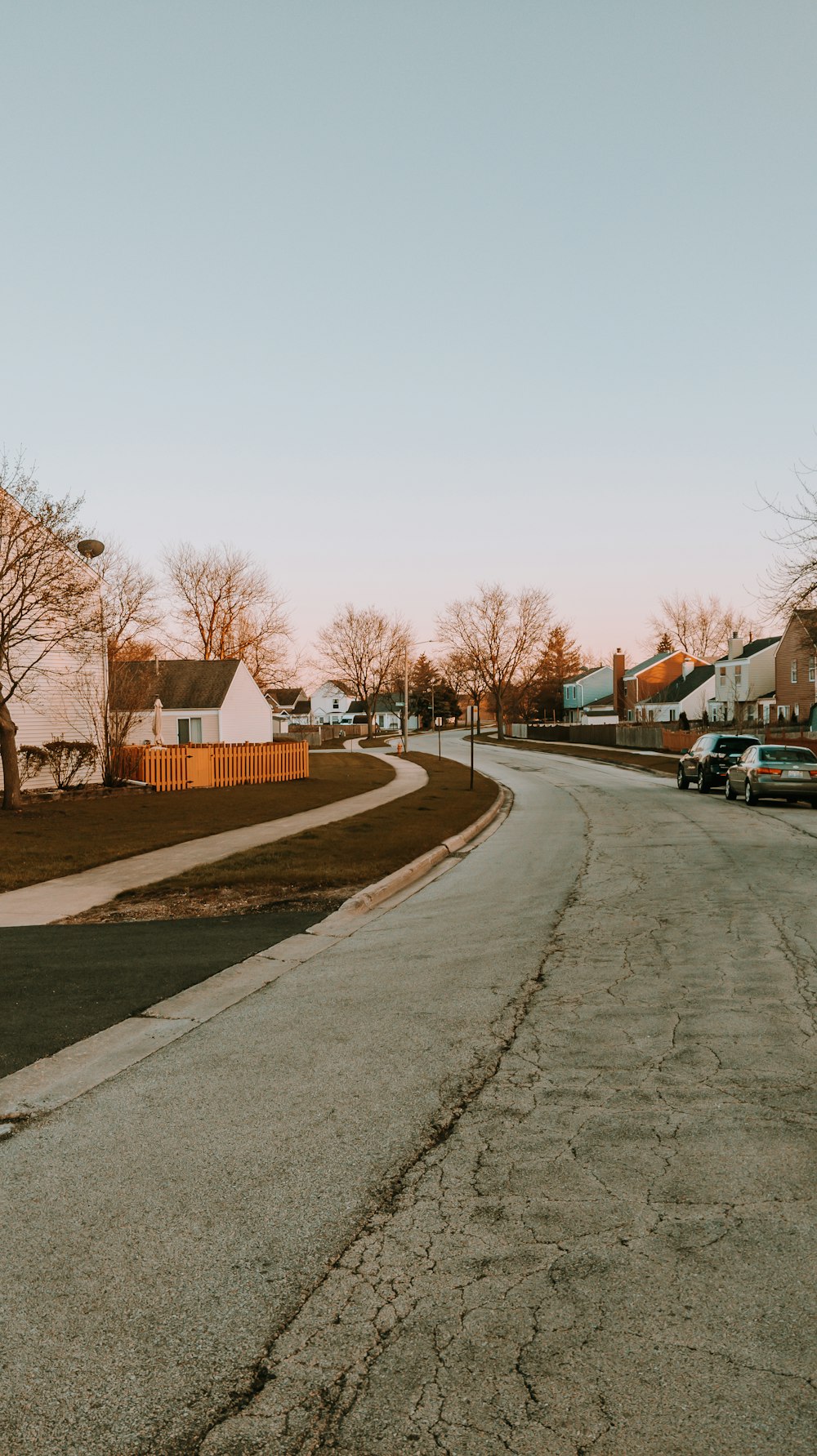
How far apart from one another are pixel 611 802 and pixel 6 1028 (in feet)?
65.9

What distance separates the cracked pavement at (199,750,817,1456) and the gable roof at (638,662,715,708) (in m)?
79.6

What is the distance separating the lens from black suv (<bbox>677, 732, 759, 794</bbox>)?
91.1 feet

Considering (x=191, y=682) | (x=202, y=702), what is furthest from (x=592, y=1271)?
(x=191, y=682)

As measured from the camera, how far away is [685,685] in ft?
280

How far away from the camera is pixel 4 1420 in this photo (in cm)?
274

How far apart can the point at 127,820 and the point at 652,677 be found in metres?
82.1

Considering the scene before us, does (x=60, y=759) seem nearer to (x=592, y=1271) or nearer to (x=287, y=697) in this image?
(x=592, y=1271)

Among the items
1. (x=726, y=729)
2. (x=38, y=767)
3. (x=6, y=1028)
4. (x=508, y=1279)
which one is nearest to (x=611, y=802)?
(x=38, y=767)

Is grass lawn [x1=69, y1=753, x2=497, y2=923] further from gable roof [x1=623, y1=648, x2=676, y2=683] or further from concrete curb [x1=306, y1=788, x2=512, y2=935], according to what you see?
gable roof [x1=623, y1=648, x2=676, y2=683]

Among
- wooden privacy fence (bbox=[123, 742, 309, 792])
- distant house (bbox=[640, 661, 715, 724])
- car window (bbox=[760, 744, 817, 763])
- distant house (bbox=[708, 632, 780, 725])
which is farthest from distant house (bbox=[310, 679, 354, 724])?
car window (bbox=[760, 744, 817, 763])

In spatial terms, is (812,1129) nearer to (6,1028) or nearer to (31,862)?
(6,1028)

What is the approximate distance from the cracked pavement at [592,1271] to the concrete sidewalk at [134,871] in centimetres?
592

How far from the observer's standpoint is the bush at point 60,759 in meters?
25.2

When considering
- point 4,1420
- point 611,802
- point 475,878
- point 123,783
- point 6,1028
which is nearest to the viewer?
point 4,1420
